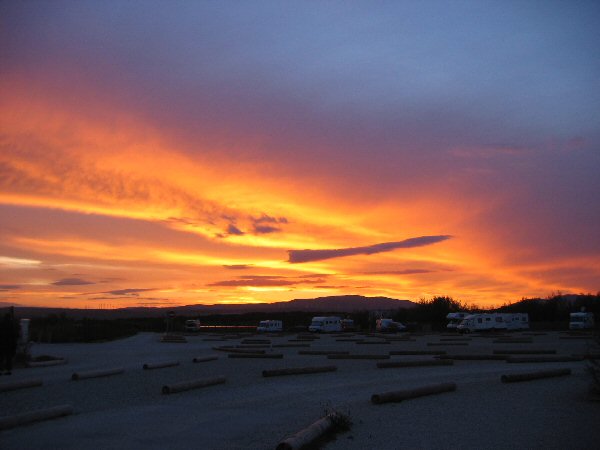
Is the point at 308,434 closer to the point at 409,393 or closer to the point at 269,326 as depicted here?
the point at 409,393

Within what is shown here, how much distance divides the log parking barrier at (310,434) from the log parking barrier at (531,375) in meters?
7.48

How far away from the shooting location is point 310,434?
9.44 m

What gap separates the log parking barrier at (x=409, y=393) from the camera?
1326 centimetres

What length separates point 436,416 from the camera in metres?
11.9

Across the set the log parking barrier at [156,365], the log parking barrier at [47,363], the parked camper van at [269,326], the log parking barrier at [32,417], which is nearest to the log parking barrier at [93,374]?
the log parking barrier at [156,365]

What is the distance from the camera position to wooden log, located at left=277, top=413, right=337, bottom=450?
8.63 meters

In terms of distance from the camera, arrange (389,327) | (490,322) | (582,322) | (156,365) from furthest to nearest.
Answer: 1. (389,327)
2. (582,322)
3. (490,322)
4. (156,365)

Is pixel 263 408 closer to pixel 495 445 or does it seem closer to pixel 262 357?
pixel 495 445

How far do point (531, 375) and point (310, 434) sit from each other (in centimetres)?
986

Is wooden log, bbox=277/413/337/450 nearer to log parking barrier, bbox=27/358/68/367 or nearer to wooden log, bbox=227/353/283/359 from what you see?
→ wooden log, bbox=227/353/283/359

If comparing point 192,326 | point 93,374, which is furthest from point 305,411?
point 192,326

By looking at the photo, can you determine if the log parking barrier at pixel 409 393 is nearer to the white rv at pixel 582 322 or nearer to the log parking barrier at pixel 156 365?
the log parking barrier at pixel 156 365

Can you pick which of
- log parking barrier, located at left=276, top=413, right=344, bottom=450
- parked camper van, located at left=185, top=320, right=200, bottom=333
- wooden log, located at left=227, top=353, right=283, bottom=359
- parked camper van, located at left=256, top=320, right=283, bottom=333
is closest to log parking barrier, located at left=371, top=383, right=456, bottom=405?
log parking barrier, located at left=276, top=413, right=344, bottom=450

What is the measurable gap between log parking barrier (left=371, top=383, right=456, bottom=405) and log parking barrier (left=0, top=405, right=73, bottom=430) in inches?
268
